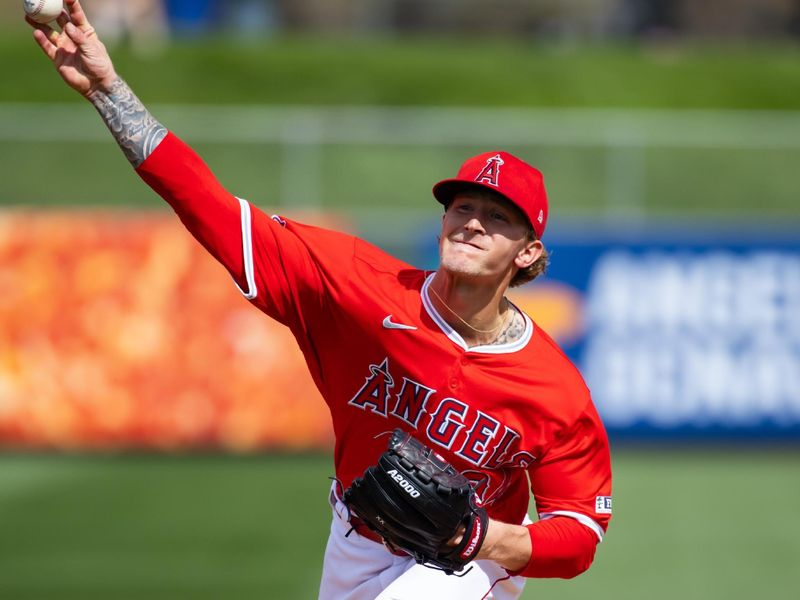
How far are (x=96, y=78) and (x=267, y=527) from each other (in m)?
5.58

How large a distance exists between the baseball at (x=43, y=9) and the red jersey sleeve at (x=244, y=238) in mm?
623

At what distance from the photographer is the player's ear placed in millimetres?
5445

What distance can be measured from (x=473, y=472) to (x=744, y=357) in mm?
7417

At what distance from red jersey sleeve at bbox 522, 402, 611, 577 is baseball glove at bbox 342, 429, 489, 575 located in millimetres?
450

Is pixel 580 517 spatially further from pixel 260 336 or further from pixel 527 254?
pixel 260 336

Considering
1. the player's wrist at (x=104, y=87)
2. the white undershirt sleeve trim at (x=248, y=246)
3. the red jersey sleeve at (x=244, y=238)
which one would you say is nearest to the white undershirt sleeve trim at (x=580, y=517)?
the red jersey sleeve at (x=244, y=238)

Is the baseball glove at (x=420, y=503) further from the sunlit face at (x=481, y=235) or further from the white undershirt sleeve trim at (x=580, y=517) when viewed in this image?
the sunlit face at (x=481, y=235)

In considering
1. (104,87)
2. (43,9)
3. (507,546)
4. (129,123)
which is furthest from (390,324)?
(43,9)

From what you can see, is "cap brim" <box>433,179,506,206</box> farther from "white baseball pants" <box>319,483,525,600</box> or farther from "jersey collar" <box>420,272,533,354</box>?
"white baseball pants" <box>319,483,525,600</box>

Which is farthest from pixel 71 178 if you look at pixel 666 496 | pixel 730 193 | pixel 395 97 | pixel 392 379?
pixel 392 379

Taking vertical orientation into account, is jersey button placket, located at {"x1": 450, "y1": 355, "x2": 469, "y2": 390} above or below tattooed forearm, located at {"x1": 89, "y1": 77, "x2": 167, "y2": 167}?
below

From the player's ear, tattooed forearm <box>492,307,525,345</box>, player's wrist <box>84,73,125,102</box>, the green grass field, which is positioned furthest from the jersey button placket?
the green grass field

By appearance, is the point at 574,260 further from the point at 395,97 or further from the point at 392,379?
the point at 395,97

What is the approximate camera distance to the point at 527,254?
5484 millimetres
